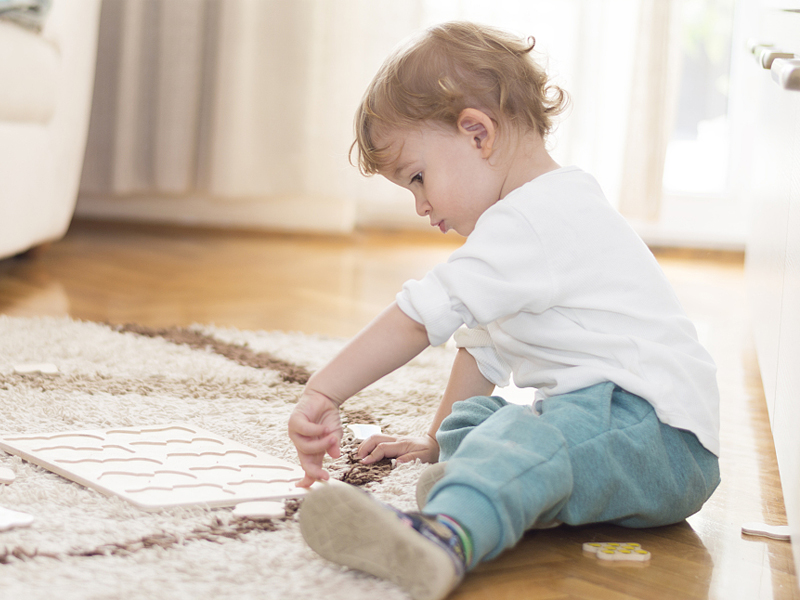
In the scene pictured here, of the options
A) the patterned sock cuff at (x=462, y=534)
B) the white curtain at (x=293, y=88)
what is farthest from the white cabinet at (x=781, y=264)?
the white curtain at (x=293, y=88)

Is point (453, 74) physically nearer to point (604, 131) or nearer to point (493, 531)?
point (493, 531)

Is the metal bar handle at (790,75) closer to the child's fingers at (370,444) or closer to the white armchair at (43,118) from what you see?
the child's fingers at (370,444)

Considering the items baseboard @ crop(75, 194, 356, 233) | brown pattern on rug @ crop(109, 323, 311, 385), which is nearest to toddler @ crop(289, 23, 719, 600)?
brown pattern on rug @ crop(109, 323, 311, 385)

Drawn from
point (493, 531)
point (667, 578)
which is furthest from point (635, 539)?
point (493, 531)

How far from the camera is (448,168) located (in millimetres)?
821

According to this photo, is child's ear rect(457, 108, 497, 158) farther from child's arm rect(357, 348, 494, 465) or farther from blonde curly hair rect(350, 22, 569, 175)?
child's arm rect(357, 348, 494, 465)

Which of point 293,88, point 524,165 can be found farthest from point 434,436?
point 293,88

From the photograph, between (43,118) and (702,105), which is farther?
(702,105)

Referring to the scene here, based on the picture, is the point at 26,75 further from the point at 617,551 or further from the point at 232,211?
the point at 617,551

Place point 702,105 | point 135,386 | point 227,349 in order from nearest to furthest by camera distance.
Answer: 1. point 135,386
2. point 227,349
3. point 702,105

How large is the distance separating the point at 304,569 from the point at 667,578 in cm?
28

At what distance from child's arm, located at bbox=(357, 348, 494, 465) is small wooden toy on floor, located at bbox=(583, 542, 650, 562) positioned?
0.21m

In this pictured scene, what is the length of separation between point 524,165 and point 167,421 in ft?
1.52

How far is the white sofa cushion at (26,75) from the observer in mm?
1650
